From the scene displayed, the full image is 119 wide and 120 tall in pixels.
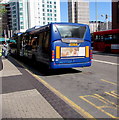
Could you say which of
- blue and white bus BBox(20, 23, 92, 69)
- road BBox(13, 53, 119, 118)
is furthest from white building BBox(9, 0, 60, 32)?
road BBox(13, 53, 119, 118)

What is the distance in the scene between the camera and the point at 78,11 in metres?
136

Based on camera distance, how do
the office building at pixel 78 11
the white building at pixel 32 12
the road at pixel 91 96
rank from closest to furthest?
the road at pixel 91 96 → the white building at pixel 32 12 → the office building at pixel 78 11

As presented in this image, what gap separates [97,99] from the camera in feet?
17.5

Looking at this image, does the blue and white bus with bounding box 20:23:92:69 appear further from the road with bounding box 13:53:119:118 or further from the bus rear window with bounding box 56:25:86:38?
the road with bounding box 13:53:119:118

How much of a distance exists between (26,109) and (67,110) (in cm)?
107

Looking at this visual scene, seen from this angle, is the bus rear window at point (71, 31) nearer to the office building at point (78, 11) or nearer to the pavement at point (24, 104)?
Result: the pavement at point (24, 104)

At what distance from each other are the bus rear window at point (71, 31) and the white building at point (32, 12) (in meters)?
108

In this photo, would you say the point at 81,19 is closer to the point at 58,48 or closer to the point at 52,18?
the point at 52,18

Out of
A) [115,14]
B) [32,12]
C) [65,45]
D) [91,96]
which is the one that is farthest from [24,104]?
[32,12]

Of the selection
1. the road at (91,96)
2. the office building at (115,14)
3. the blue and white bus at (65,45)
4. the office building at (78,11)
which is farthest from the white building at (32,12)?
the road at (91,96)

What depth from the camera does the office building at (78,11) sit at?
438 feet

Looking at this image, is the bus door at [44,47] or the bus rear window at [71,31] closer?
the bus rear window at [71,31]

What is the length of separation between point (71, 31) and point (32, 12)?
375 feet

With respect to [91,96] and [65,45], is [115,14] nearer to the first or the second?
[65,45]
